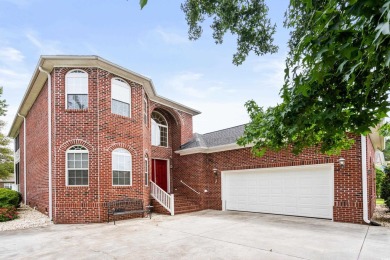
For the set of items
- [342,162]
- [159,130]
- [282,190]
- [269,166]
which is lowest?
[282,190]

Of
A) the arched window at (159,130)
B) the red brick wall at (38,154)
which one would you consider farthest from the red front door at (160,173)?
the red brick wall at (38,154)

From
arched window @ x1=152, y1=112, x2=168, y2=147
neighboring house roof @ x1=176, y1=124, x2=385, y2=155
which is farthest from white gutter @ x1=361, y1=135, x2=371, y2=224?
arched window @ x1=152, y1=112, x2=168, y2=147

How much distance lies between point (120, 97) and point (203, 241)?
7197 mm

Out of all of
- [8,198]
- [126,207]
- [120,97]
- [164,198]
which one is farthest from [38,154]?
[164,198]

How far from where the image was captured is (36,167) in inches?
525

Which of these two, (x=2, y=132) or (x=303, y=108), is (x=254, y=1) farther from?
(x=2, y=132)

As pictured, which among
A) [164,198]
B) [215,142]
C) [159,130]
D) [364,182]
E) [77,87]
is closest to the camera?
[364,182]

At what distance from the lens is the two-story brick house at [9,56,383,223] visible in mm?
9906

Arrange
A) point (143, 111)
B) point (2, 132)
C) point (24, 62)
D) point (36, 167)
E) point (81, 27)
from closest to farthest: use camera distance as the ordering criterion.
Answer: point (81, 27) → point (143, 111) → point (36, 167) → point (24, 62) → point (2, 132)

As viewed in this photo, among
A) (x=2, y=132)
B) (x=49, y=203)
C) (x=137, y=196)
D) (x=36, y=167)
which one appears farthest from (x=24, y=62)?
(x=2, y=132)

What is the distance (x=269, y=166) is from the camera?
11.7 m

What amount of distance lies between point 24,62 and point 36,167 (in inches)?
306

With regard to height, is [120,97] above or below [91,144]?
above

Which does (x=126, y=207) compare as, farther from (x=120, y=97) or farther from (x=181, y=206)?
(x=120, y=97)
